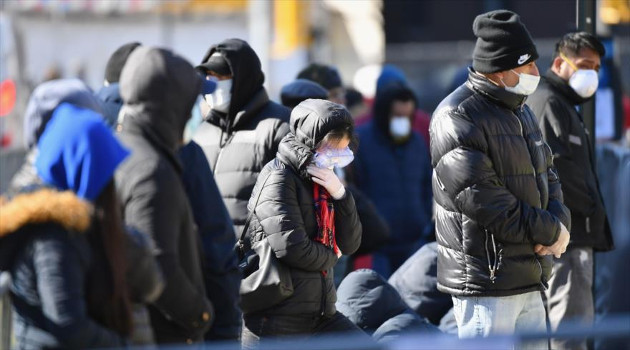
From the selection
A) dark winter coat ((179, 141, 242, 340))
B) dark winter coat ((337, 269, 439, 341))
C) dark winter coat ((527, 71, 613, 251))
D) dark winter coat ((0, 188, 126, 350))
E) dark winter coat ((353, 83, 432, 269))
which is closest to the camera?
dark winter coat ((0, 188, 126, 350))

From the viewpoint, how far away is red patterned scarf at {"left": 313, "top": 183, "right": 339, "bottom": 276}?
556cm

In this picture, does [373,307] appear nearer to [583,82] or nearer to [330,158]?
[330,158]

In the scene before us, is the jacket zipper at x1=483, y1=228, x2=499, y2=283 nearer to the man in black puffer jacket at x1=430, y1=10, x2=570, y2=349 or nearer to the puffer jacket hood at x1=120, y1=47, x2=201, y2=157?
the man in black puffer jacket at x1=430, y1=10, x2=570, y2=349

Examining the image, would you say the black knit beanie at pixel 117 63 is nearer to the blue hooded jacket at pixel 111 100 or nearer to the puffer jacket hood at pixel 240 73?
the blue hooded jacket at pixel 111 100

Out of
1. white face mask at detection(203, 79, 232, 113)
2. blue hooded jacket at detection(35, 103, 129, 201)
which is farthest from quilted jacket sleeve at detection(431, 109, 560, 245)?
blue hooded jacket at detection(35, 103, 129, 201)

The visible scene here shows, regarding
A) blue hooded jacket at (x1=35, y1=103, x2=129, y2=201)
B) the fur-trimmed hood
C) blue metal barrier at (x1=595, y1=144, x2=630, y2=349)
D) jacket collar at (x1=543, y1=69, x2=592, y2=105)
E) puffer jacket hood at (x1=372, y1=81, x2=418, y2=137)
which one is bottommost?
blue metal barrier at (x1=595, y1=144, x2=630, y2=349)

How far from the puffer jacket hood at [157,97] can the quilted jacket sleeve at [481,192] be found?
159 centimetres

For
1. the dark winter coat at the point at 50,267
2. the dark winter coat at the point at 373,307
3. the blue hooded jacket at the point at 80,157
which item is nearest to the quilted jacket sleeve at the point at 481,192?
the dark winter coat at the point at 373,307

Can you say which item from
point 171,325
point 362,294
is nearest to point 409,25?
point 362,294

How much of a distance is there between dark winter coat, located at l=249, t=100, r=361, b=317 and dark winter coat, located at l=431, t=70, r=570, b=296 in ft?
Answer: 1.56

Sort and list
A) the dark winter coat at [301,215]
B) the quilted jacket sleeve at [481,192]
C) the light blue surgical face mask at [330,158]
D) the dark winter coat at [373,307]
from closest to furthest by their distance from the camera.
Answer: the quilted jacket sleeve at [481,192], the dark winter coat at [301,215], the light blue surgical face mask at [330,158], the dark winter coat at [373,307]

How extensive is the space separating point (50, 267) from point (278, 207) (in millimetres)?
1938

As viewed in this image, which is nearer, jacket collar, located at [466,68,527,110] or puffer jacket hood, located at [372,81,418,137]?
jacket collar, located at [466,68,527,110]

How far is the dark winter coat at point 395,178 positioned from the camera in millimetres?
9172
